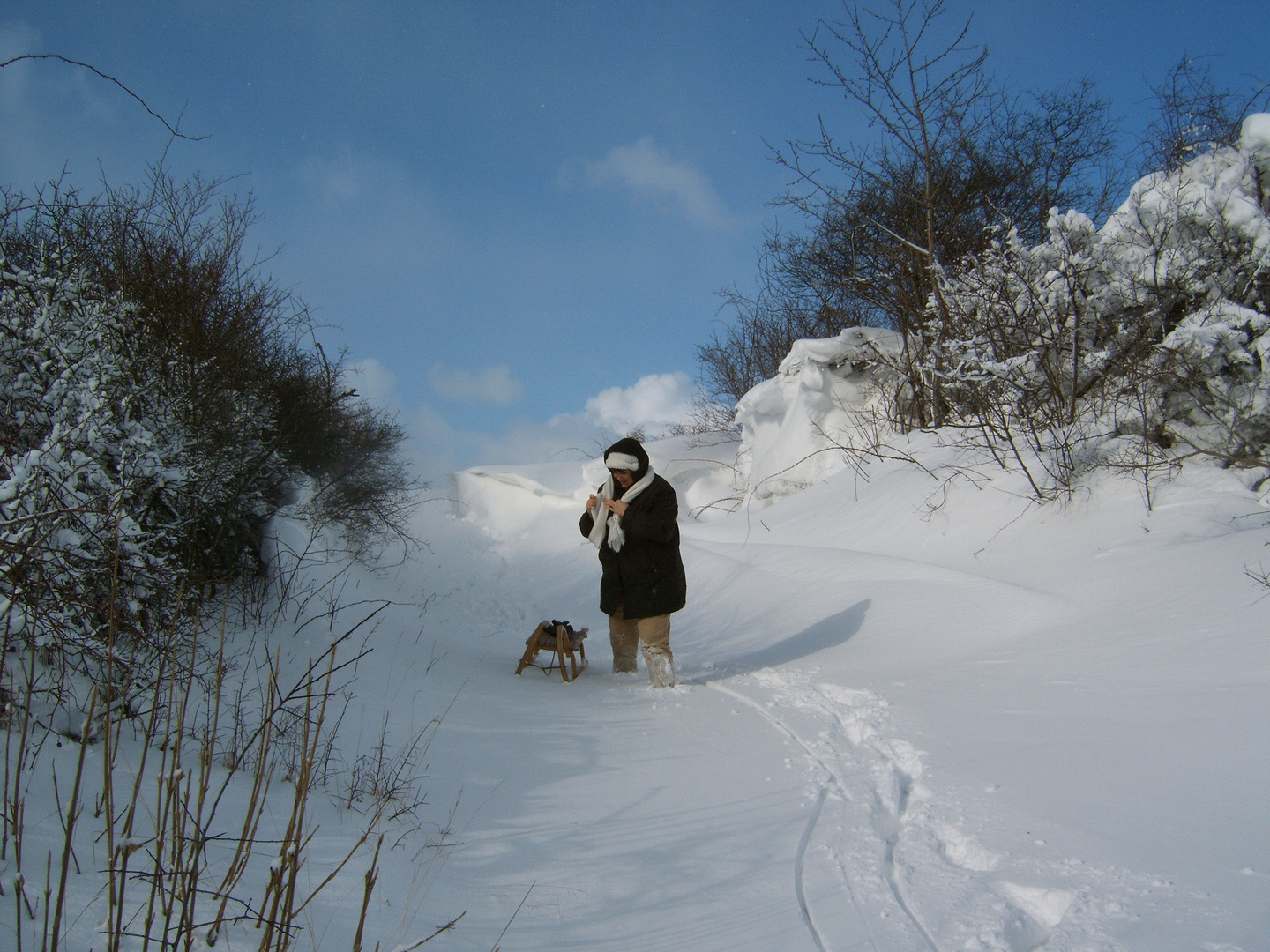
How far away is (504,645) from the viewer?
8016mm

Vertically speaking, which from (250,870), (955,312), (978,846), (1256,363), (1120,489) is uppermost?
(955,312)

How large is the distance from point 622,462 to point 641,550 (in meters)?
0.69

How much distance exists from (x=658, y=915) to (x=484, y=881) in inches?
22.9

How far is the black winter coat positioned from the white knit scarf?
0.04m

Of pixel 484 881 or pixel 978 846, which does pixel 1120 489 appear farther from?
pixel 484 881

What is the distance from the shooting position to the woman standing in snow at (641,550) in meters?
5.55

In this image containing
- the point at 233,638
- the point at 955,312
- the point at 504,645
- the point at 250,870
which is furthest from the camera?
the point at 955,312

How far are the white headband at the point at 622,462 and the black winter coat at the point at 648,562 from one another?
0.60 feet

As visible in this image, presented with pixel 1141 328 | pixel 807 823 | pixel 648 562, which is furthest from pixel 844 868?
pixel 1141 328

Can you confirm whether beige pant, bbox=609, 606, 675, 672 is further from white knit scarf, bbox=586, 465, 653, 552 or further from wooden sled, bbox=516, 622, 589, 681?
white knit scarf, bbox=586, 465, 653, 552

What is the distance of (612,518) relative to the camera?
5.75m

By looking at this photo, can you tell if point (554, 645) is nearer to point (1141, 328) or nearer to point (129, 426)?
point (129, 426)

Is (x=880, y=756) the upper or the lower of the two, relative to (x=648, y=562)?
lower

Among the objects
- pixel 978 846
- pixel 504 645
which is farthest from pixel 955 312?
pixel 978 846
